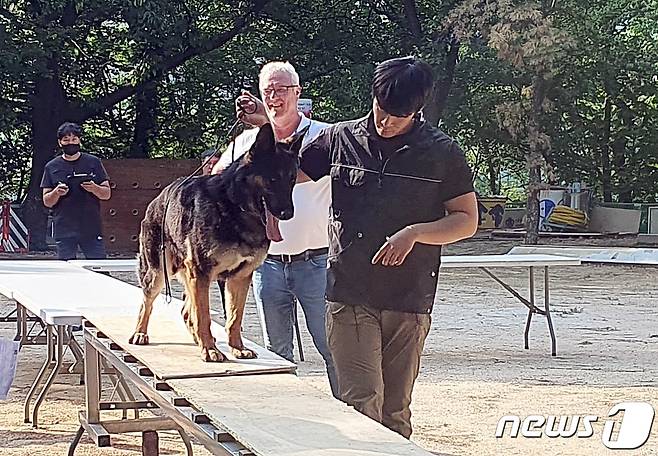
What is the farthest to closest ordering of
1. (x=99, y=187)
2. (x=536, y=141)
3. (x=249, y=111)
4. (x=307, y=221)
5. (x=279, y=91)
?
1. (x=536, y=141)
2. (x=99, y=187)
3. (x=307, y=221)
4. (x=279, y=91)
5. (x=249, y=111)

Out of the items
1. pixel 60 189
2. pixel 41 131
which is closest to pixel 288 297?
pixel 60 189

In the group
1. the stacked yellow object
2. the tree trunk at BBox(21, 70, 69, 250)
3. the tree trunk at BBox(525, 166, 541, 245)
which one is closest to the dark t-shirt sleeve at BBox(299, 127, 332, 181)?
the tree trunk at BBox(21, 70, 69, 250)

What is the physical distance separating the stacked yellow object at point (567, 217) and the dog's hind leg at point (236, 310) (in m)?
25.3

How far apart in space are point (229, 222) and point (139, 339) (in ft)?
2.70

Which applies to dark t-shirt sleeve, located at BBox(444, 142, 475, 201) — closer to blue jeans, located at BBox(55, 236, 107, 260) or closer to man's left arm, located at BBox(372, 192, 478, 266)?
man's left arm, located at BBox(372, 192, 478, 266)

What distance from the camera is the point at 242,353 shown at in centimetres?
364

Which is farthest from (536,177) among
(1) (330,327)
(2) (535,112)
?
(1) (330,327)

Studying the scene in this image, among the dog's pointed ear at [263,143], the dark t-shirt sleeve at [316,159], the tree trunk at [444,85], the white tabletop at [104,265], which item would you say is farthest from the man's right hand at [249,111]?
the tree trunk at [444,85]

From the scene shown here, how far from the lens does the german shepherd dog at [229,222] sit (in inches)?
133

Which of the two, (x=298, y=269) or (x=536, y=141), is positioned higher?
(x=536, y=141)

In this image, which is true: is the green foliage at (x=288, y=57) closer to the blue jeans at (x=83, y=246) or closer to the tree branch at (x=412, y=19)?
the tree branch at (x=412, y=19)

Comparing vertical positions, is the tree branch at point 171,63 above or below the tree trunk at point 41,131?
above

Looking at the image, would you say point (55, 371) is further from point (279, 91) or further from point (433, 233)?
point (433, 233)

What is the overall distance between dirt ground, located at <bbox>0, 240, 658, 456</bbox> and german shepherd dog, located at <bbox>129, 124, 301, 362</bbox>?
239cm
